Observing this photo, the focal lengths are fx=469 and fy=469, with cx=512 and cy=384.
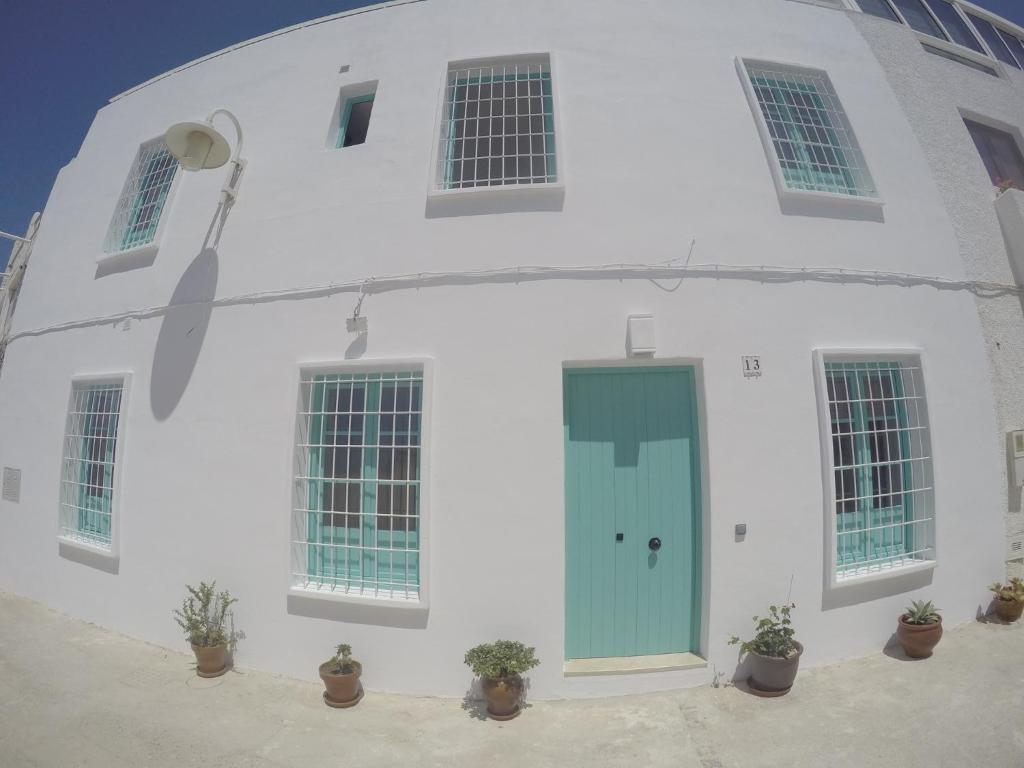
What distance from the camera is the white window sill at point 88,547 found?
5.33m

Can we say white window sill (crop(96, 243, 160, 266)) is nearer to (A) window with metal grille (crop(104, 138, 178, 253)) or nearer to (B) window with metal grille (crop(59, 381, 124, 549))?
(A) window with metal grille (crop(104, 138, 178, 253))

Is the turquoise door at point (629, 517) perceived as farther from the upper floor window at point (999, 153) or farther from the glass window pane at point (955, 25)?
the glass window pane at point (955, 25)

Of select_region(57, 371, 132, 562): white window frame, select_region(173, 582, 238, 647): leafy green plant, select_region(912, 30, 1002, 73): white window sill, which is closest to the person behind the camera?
select_region(173, 582, 238, 647): leafy green plant

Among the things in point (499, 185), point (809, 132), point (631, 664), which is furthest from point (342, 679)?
point (809, 132)

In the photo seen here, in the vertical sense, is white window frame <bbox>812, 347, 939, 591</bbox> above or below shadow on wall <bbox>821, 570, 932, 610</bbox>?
above

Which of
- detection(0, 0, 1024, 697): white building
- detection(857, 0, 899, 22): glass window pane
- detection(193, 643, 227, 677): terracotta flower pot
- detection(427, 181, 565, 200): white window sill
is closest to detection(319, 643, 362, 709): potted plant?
detection(0, 0, 1024, 697): white building

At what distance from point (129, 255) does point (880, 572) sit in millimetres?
9256

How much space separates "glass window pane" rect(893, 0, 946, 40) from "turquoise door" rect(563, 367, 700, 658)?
7.81 meters

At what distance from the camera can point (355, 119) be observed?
5.96 meters

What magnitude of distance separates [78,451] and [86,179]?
4.28m

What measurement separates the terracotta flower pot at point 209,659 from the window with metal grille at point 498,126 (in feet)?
16.6

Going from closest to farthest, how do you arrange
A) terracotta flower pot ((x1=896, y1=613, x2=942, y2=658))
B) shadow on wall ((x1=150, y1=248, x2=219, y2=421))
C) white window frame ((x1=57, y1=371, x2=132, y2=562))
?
1. terracotta flower pot ((x1=896, y1=613, x2=942, y2=658))
2. shadow on wall ((x1=150, y1=248, x2=219, y2=421))
3. white window frame ((x1=57, y1=371, x2=132, y2=562))

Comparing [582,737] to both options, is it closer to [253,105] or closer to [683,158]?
[683,158]

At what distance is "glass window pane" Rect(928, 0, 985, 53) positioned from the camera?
7.68 m
